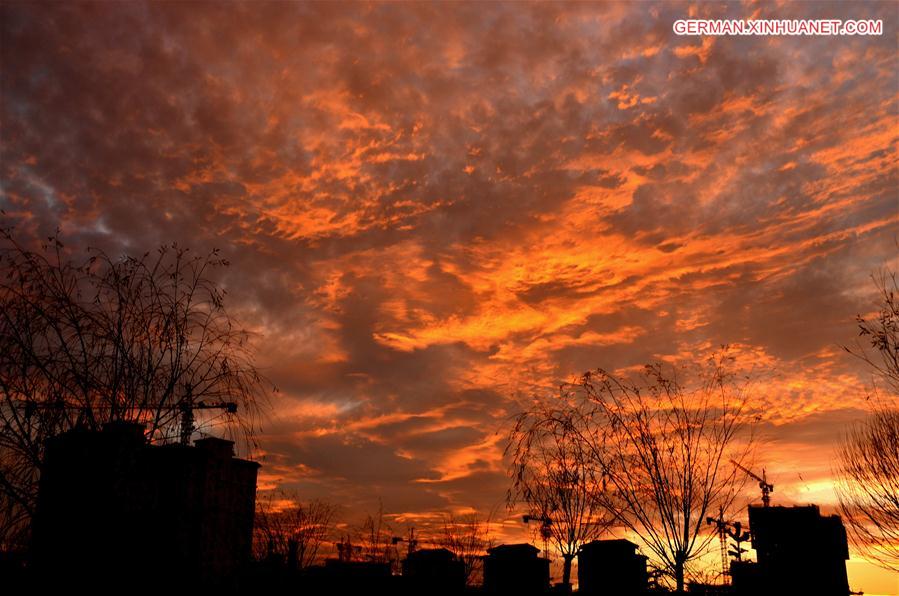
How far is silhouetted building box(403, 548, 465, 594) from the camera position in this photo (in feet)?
125

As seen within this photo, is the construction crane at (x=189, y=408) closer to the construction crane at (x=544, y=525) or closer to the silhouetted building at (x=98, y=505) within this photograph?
the silhouetted building at (x=98, y=505)

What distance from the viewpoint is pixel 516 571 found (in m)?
43.2

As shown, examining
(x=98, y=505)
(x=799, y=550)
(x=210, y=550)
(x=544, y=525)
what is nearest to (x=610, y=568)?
(x=544, y=525)

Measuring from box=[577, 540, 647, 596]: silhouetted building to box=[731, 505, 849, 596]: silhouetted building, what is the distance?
843 cm

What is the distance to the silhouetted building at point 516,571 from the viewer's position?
4162cm

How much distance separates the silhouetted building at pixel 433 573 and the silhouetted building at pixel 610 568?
754 centimetres

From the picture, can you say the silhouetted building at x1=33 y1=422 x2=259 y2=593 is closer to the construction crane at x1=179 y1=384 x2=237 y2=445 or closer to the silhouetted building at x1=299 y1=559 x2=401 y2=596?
the construction crane at x1=179 y1=384 x2=237 y2=445

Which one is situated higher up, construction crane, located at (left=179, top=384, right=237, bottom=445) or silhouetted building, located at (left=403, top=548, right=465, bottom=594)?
construction crane, located at (left=179, top=384, right=237, bottom=445)

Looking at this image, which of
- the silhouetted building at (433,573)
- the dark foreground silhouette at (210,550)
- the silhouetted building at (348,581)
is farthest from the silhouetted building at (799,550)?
the silhouetted building at (348,581)

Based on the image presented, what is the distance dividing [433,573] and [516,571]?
532cm

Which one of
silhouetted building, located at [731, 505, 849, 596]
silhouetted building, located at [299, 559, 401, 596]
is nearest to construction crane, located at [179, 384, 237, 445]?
silhouetted building, located at [299, 559, 401, 596]

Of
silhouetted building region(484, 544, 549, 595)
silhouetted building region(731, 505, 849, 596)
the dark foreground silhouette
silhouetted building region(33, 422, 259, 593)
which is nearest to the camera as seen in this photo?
silhouetted building region(33, 422, 259, 593)

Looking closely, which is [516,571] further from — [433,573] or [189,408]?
[189,408]

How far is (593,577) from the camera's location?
41.7 m
